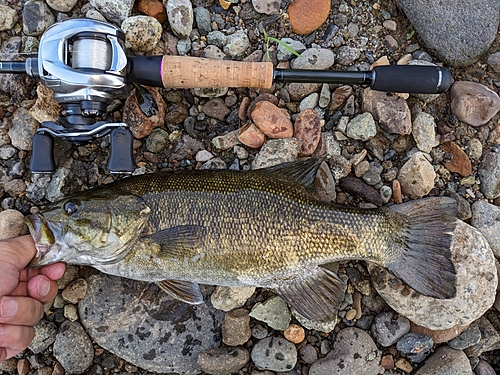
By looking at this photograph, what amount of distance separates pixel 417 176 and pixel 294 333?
174 cm

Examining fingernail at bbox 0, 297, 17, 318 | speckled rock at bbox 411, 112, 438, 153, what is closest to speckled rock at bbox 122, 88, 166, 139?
fingernail at bbox 0, 297, 17, 318

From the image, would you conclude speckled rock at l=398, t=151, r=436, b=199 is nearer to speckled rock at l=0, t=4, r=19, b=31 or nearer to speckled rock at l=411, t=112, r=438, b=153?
speckled rock at l=411, t=112, r=438, b=153

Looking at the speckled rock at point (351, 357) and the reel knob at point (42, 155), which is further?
the speckled rock at point (351, 357)

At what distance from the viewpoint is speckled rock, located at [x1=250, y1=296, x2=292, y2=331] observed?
11.2 feet

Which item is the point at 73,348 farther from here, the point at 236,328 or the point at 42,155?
the point at 42,155

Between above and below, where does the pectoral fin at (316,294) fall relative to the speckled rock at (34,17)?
below

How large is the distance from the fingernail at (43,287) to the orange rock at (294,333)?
1968 mm

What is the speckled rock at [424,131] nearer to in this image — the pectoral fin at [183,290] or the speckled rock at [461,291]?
the speckled rock at [461,291]

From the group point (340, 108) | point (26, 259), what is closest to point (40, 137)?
→ point (26, 259)

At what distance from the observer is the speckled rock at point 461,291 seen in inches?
129

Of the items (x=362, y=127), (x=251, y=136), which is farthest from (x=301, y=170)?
(x=362, y=127)

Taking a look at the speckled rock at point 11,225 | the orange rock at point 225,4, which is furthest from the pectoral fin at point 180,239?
the orange rock at point 225,4

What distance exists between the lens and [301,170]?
3.17 m

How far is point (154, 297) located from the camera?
11.2 ft
